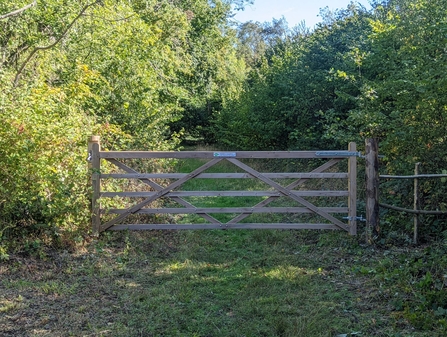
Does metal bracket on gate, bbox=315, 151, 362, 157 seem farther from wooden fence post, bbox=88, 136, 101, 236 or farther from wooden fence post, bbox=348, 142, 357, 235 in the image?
wooden fence post, bbox=88, 136, 101, 236

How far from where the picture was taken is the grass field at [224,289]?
4.05 metres

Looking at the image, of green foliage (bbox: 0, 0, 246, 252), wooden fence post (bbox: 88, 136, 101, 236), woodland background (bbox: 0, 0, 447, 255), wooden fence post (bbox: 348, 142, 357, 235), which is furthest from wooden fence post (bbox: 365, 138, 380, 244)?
green foliage (bbox: 0, 0, 246, 252)

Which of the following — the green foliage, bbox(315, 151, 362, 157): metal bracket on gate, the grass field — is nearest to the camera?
the grass field

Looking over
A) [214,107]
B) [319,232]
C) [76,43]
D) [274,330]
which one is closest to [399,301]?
[274,330]

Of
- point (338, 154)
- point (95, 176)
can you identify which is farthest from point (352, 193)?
point (95, 176)

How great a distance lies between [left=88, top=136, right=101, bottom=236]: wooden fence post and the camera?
268 inches

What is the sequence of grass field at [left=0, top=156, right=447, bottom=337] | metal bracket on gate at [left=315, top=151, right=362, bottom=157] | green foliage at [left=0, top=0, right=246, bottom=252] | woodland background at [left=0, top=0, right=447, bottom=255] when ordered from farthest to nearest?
metal bracket on gate at [left=315, top=151, right=362, bottom=157] < woodland background at [left=0, top=0, right=447, bottom=255] < green foliage at [left=0, top=0, right=246, bottom=252] < grass field at [left=0, top=156, right=447, bottom=337]

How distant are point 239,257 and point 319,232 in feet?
6.34

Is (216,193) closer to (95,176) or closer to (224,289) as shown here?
(95,176)

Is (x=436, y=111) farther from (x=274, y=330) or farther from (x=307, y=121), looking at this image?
(x=307, y=121)

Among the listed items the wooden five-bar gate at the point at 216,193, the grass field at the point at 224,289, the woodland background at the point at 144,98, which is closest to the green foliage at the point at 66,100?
the woodland background at the point at 144,98

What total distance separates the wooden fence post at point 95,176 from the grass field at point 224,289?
28 centimetres

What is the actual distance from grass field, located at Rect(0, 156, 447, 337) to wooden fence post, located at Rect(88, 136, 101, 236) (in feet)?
0.92

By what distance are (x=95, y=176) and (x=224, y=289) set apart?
10.2 ft
